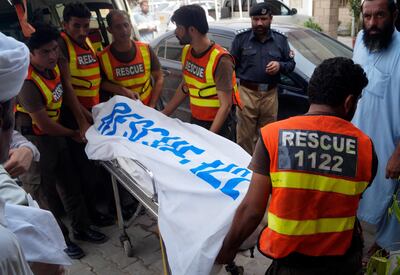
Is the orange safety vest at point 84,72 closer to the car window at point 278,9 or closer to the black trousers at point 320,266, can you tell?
the black trousers at point 320,266

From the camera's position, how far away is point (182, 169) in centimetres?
205

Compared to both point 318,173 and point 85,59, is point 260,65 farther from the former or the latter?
point 318,173

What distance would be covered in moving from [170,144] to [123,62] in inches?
42.2

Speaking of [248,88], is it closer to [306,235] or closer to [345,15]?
[306,235]

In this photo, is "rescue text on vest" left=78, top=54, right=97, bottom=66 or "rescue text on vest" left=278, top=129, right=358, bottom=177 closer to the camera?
"rescue text on vest" left=278, top=129, right=358, bottom=177

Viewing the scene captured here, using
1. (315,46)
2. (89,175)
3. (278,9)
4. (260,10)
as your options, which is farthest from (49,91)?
(278,9)

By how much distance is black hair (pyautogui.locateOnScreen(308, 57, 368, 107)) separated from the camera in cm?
137

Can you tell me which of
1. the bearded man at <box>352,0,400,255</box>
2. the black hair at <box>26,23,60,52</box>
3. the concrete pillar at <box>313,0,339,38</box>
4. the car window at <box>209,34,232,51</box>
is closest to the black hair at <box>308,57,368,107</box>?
the bearded man at <box>352,0,400,255</box>

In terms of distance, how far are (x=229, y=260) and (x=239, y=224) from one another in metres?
0.19

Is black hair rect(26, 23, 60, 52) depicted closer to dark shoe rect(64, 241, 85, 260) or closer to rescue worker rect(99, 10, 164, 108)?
rescue worker rect(99, 10, 164, 108)

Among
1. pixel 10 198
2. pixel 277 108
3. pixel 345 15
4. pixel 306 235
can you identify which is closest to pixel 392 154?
pixel 306 235

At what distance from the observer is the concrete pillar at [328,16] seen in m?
11.9

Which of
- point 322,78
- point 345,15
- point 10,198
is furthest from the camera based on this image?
point 345,15

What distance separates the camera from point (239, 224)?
Answer: 1.57 m
